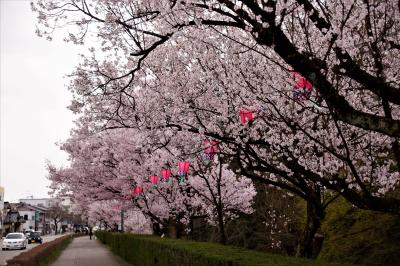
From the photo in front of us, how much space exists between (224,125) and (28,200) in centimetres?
19239

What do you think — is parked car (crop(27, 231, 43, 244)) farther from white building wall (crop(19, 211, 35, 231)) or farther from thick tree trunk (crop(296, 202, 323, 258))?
white building wall (crop(19, 211, 35, 231))

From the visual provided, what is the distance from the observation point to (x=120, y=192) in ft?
69.4

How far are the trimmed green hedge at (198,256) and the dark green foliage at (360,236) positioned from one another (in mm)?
4014

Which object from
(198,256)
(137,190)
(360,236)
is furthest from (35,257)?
(360,236)

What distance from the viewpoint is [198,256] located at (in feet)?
28.1

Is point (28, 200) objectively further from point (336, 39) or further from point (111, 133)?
point (336, 39)

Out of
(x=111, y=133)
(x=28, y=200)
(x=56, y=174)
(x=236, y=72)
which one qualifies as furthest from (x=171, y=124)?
(x=28, y=200)

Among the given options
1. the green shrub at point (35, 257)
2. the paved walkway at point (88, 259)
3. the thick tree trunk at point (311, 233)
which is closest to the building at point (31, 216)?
the paved walkway at point (88, 259)

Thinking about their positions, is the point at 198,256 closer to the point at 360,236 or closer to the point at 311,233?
the point at 311,233

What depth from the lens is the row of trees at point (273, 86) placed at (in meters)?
5.34

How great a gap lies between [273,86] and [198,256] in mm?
3633

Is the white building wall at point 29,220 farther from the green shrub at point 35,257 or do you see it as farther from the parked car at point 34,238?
the green shrub at point 35,257

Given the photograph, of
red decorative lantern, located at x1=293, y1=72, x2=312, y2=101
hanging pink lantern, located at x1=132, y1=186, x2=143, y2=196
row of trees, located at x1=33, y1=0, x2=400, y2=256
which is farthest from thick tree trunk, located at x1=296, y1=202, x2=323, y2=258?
hanging pink lantern, located at x1=132, y1=186, x2=143, y2=196

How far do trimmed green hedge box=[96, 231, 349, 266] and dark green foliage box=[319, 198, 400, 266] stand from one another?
4.01 m
